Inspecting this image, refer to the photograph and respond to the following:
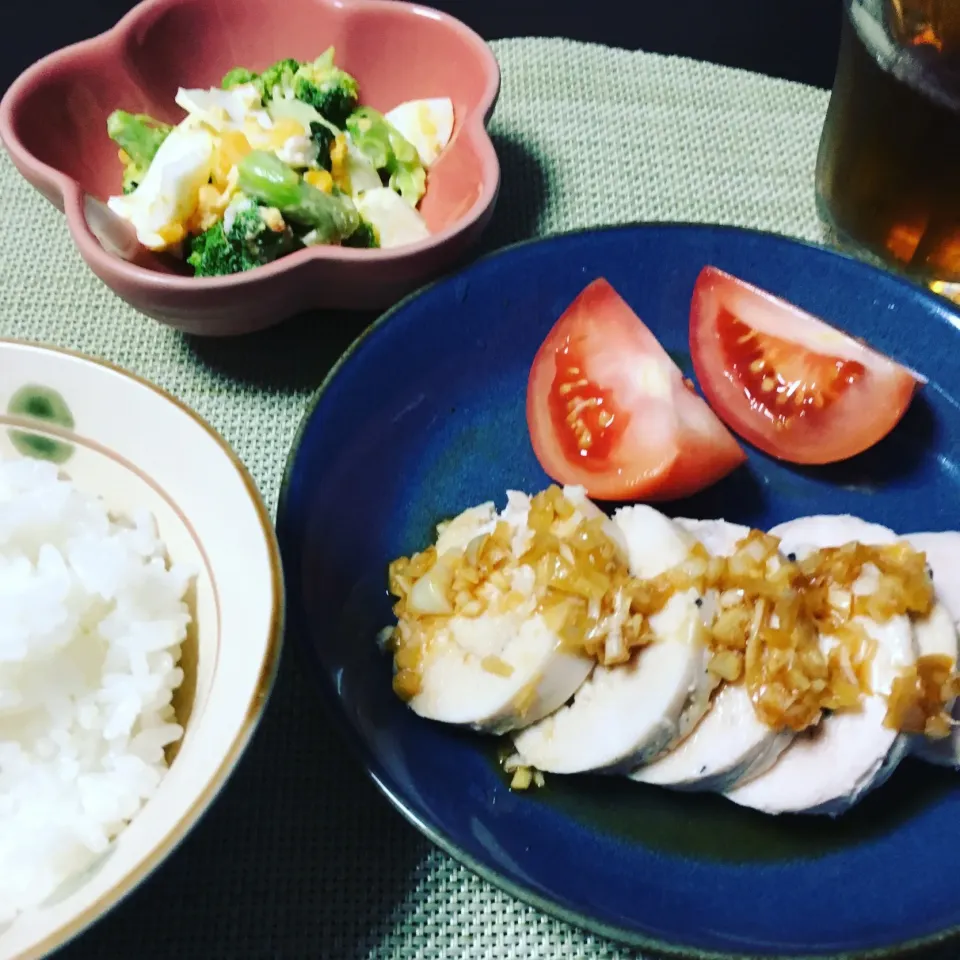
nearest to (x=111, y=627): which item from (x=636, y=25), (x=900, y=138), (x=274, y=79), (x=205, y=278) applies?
(x=205, y=278)

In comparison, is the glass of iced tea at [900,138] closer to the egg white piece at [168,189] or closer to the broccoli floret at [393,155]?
the broccoli floret at [393,155]

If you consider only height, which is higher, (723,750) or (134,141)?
(134,141)

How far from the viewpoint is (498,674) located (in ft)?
3.87

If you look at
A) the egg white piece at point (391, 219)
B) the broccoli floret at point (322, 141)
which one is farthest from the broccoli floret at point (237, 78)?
the egg white piece at point (391, 219)

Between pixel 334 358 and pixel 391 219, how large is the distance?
0.89ft

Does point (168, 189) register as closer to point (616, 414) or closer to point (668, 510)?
point (616, 414)

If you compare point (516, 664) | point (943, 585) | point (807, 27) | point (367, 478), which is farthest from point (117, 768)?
point (807, 27)

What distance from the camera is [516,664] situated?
1.18m

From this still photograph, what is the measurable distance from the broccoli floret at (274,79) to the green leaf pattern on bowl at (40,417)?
0.87m

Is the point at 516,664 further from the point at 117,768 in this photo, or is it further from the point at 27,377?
the point at 27,377

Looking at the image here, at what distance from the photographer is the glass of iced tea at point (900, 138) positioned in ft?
4.77

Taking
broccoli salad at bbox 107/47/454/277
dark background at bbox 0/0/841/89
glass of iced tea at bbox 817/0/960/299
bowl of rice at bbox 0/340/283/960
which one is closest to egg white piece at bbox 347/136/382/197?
broccoli salad at bbox 107/47/454/277

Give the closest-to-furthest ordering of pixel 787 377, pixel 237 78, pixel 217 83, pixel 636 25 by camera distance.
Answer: pixel 787 377 < pixel 237 78 < pixel 217 83 < pixel 636 25

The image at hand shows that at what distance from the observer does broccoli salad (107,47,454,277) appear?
1.54m
